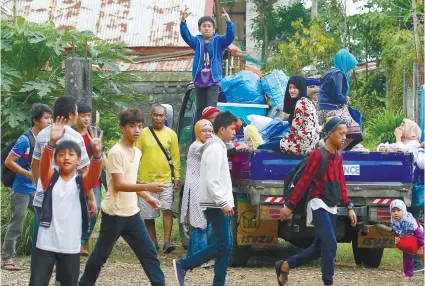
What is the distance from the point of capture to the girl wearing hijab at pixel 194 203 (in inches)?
420

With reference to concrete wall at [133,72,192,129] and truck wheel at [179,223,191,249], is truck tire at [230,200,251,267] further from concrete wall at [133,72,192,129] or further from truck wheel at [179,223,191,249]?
concrete wall at [133,72,192,129]

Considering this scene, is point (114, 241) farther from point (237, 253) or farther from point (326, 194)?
point (237, 253)

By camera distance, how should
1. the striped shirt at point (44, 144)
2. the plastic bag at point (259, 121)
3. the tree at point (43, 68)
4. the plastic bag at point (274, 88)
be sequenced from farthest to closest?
the plastic bag at point (274, 88), the tree at point (43, 68), the plastic bag at point (259, 121), the striped shirt at point (44, 144)

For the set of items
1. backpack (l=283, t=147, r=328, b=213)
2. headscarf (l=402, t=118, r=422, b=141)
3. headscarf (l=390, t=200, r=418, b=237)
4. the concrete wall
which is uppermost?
the concrete wall

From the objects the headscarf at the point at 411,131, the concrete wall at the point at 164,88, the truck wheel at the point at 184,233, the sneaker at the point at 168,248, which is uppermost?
the concrete wall at the point at 164,88

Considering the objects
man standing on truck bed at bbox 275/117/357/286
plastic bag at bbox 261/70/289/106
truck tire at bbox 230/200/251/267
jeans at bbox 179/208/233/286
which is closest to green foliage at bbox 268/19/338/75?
plastic bag at bbox 261/70/289/106

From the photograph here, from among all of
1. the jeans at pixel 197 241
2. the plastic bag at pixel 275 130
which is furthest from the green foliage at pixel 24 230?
the plastic bag at pixel 275 130

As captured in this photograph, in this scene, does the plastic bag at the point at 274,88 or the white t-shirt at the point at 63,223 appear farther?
the plastic bag at the point at 274,88

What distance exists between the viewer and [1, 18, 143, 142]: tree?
1202cm

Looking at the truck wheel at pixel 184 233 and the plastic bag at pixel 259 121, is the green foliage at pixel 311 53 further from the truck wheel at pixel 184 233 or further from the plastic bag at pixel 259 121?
the plastic bag at pixel 259 121

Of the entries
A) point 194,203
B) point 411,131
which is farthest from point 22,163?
point 411,131

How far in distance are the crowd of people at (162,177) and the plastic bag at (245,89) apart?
41 cm

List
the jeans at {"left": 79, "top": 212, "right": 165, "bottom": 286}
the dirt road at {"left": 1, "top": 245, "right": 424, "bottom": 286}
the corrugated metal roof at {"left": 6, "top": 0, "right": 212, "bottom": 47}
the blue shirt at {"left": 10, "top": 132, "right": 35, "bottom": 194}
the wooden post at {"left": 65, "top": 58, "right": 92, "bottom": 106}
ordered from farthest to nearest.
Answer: the corrugated metal roof at {"left": 6, "top": 0, "right": 212, "bottom": 47}
the wooden post at {"left": 65, "top": 58, "right": 92, "bottom": 106}
the dirt road at {"left": 1, "top": 245, "right": 424, "bottom": 286}
the blue shirt at {"left": 10, "top": 132, "right": 35, "bottom": 194}
the jeans at {"left": 79, "top": 212, "right": 165, "bottom": 286}

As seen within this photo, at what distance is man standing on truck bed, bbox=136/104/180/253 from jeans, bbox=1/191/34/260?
1968 millimetres
